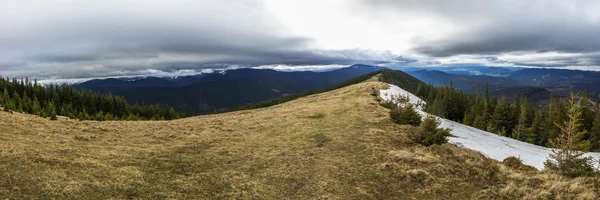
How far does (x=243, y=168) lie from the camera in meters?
19.1

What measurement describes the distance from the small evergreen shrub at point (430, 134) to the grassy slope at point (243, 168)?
125cm

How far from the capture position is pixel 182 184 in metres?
15.5

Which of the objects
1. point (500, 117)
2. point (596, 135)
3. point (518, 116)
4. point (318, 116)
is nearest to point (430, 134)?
point (318, 116)

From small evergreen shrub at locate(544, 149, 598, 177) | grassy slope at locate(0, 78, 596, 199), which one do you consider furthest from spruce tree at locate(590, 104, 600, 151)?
grassy slope at locate(0, 78, 596, 199)

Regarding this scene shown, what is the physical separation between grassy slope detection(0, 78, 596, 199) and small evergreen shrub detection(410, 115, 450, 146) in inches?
49.1

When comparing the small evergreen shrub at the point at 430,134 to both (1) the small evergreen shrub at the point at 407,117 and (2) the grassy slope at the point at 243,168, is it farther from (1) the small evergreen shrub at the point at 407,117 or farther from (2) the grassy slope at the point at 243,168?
(1) the small evergreen shrub at the point at 407,117

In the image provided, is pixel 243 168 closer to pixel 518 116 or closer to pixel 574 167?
pixel 574 167

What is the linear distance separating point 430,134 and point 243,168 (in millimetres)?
16774

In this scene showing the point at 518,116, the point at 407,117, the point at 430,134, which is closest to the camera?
the point at 430,134

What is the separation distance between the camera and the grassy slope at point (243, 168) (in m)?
14.4

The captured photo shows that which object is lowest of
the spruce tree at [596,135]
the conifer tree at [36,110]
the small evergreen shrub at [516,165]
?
the spruce tree at [596,135]

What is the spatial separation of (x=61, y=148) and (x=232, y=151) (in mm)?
10854

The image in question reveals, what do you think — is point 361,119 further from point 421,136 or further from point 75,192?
point 75,192

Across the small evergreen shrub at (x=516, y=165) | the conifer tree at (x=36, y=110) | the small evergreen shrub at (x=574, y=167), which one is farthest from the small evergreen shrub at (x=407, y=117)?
the conifer tree at (x=36, y=110)
